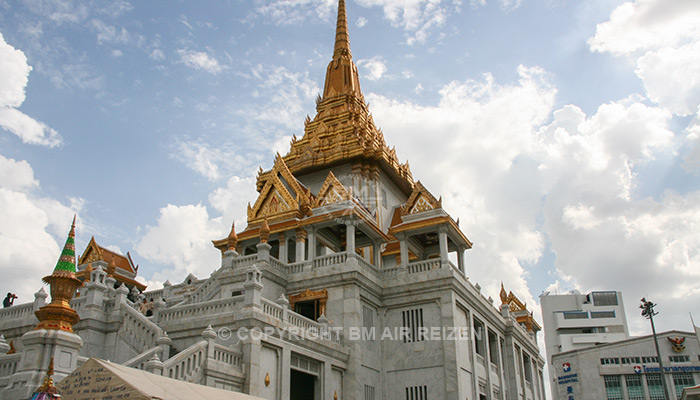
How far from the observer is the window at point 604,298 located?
102 metres

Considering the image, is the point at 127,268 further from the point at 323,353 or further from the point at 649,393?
the point at 649,393

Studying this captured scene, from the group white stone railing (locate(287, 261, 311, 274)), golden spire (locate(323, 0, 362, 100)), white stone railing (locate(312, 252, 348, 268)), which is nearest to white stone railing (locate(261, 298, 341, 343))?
white stone railing (locate(312, 252, 348, 268))

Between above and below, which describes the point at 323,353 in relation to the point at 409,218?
below

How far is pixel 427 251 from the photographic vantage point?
40.1 meters

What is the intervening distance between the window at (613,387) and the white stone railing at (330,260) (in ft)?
144

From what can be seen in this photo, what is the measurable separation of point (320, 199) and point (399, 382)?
1034 centimetres

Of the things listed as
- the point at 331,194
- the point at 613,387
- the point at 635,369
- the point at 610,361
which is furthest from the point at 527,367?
the point at 635,369

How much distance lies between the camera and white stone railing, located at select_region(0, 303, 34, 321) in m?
25.1

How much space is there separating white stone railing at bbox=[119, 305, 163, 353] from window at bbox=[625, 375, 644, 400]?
172 ft

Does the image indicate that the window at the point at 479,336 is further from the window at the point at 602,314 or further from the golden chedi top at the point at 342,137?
the window at the point at 602,314

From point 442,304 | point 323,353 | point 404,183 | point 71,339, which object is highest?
point 404,183

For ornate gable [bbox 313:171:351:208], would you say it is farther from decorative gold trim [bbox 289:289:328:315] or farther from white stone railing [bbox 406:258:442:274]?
decorative gold trim [bbox 289:289:328:315]

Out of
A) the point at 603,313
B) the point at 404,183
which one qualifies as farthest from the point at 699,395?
the point at 603,313

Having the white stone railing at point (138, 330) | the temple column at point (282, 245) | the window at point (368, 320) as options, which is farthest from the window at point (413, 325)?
the white stone railing at point (138, 330)
